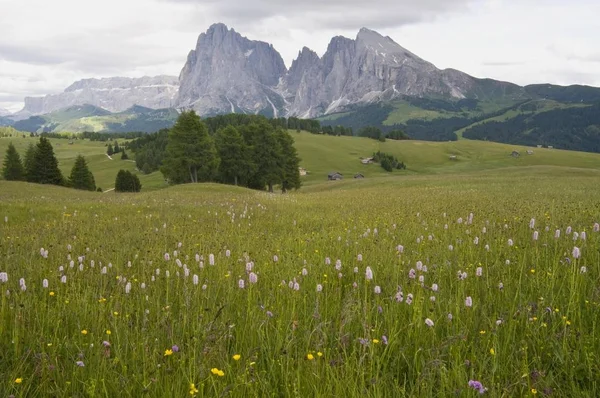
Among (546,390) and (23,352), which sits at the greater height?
(546,390)

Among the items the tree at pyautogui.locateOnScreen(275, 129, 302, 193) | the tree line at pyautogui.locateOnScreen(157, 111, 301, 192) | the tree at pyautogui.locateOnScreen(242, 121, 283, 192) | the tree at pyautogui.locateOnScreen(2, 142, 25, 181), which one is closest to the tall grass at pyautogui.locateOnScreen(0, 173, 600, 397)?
the tree line at pyautogui.locateOnScreen(157, 111, 301, 192)

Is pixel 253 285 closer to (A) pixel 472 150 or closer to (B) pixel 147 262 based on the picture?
(B) pixel 147 262

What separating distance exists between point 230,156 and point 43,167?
32.7 meters

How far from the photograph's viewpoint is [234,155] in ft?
216

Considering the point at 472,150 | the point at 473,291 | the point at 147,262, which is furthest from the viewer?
the point at 472,150

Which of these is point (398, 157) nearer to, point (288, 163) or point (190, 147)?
point (288, 163)

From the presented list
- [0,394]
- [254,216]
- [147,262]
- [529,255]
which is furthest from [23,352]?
[254,216]

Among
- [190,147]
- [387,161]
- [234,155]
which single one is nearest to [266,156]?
[234,155]

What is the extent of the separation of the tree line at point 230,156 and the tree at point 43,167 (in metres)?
19.2

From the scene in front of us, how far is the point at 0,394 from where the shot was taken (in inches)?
108

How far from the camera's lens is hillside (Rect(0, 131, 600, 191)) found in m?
143

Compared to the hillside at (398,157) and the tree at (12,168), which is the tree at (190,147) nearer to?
the tree at (12,168)

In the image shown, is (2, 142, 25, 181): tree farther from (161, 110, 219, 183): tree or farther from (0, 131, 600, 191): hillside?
(0, 131, 600, 191): hillside

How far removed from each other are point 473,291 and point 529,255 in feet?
7.07
